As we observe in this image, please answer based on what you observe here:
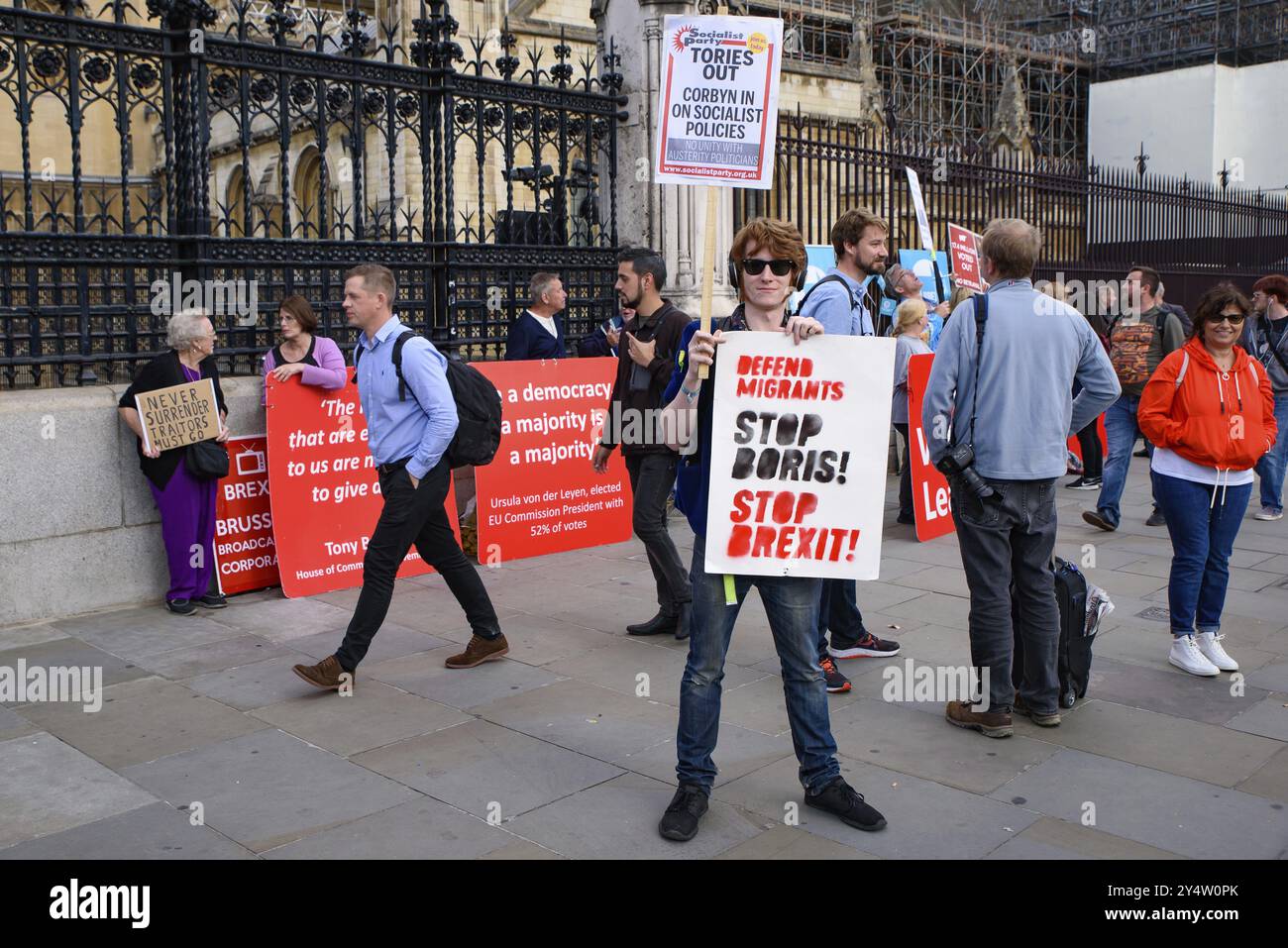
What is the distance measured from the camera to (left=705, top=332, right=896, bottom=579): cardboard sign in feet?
12.9

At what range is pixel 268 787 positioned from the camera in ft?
14.7

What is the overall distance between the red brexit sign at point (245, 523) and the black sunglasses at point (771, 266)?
441cm

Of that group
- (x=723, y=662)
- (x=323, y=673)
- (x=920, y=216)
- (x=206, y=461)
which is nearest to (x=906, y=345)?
(x=920, y=216)

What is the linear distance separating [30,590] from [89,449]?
0.85 m

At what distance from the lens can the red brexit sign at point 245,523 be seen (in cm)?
739

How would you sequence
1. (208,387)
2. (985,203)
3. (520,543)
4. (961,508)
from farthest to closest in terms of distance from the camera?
(985,203) → (520,543) → (208,387) → (961,508)

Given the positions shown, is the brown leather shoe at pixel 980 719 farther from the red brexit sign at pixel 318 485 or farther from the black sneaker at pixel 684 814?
the red brexit sign at pixel 318 485

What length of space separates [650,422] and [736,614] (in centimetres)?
234

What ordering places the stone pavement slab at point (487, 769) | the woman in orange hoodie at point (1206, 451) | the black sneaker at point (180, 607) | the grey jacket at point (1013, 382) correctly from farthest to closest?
the black sneaker at point (180, 607)
the woman in orange hoodie at point (1206, 451)
the grey jacket at point (1013, 382)
the stone pavement slab at point (487, 769)

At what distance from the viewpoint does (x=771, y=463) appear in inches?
157

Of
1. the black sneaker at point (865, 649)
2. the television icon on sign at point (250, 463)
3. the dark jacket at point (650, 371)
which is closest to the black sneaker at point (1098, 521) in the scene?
the black sneaker at point (865, 649)

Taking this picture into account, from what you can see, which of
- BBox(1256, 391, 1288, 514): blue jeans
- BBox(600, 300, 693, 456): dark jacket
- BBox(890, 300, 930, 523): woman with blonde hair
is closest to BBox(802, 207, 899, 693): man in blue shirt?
BBox(600, 300, 693, 456): dark jacket

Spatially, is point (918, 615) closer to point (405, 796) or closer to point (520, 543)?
point (520, 543)
